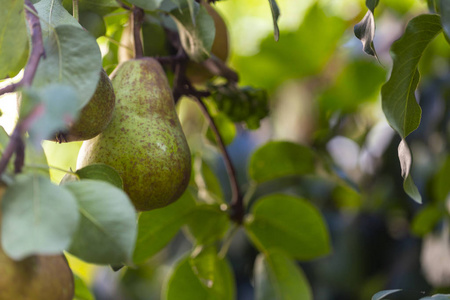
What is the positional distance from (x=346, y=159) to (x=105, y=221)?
55.3 inches

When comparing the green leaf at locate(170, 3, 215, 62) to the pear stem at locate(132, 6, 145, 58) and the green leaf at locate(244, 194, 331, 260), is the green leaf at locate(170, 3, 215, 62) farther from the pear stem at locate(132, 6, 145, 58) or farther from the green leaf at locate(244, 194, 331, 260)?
the green leaf at locate(244, 194, 331, 260)

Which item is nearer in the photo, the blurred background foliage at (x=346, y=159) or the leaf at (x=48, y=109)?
the leaf at (x=48, y=109)

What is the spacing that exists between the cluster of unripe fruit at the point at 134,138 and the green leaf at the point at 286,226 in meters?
0.32

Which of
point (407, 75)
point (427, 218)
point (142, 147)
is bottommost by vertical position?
point (427, 218)

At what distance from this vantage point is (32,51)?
40cm

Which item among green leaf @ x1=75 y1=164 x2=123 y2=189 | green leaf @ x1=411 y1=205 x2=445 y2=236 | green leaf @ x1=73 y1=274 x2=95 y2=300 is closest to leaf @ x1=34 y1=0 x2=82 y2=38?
green leaf @ x1=75 y1=164 x2=123 y2=189

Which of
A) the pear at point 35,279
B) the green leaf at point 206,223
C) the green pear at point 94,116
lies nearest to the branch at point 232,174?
the green leaf at point 206,223

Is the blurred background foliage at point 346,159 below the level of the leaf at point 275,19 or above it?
below

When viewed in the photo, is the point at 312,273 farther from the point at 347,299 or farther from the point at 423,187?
the point at 423,187

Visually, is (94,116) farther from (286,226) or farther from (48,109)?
(286,226)

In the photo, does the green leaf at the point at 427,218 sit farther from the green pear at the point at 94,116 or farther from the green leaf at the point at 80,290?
the green pear at the point at 94,116


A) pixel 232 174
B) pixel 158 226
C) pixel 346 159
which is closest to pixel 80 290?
pixel 158 226

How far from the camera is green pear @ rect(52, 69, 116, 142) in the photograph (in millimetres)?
469

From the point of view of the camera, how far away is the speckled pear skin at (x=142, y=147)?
527mm
